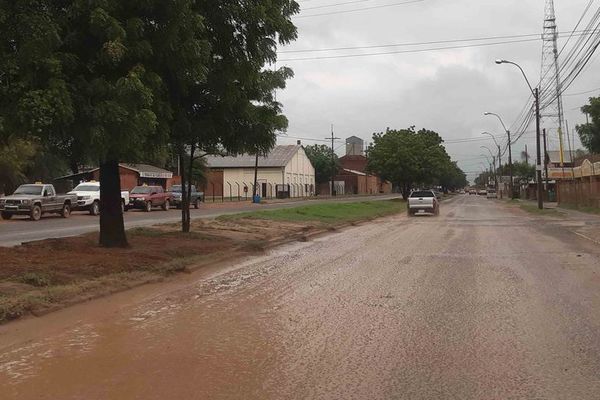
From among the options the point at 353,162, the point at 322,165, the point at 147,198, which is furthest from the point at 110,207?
the point at 353,162

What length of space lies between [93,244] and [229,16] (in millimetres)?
6017

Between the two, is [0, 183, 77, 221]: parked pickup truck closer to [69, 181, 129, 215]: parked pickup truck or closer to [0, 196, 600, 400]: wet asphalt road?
[69, 181, 129, 215]: parked pickup truck

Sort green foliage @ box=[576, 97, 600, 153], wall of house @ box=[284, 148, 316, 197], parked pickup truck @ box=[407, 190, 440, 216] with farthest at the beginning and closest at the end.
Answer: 1. wall of house @ box=[284, 148, 316, 197]
2. green foliage @ box=[576, 97, 600, 153]
3. parked pickup truck @ box=[407, 190, 440, 216]

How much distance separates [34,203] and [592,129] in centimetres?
4369

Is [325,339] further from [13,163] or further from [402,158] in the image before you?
[402,158]

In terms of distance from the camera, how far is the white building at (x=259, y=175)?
274 feet

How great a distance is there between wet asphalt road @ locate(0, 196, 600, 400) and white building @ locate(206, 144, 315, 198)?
7019 centimetres

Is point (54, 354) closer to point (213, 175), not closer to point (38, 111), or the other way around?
point (38, 111)

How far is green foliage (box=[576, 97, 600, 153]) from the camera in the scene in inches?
1960

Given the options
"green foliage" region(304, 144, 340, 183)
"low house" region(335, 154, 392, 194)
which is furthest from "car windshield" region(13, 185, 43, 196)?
"low house" region(335, 154, 392, 194)

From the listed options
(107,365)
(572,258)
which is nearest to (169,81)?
(107,365)

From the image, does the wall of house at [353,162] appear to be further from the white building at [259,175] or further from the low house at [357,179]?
the white building at [259,175]

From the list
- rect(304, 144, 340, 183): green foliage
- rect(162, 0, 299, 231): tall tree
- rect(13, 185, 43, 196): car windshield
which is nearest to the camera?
rect(162, 0, 299, 231): tall tree

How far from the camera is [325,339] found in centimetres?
671
